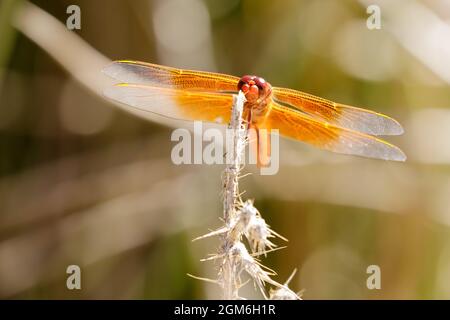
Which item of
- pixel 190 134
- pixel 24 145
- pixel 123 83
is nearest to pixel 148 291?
pixel 190 134

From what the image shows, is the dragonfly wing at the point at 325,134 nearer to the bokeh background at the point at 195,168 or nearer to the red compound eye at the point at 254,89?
the red compound eye at the point at 254,89

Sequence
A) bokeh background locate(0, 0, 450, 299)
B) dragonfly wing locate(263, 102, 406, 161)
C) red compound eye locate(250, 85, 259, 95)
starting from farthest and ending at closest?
bokeh background locate(0, 0, 450, 299)
dragonfly wing locate(263, 102, 406, 161)
red compound eye locate(250, 85, 259, 95)

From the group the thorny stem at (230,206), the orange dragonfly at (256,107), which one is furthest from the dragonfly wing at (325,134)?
the thorny stem at (230,206)

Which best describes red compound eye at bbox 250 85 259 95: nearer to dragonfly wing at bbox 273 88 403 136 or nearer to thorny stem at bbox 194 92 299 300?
dragonfly wing at bbox 273 88 403 136

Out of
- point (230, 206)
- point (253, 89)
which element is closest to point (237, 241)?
point (230, 206)

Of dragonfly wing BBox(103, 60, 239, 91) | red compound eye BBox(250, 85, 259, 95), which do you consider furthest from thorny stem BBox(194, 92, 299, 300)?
dragonfly wing BBox(103, 60, 239, 91)

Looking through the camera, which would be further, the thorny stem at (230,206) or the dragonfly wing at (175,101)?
the dragonfly wing at (175,101)
